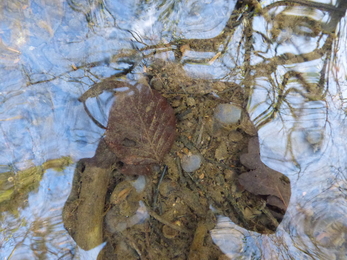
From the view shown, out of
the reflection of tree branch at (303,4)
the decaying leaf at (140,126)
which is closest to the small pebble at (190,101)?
the decaying leaf at (140,126)

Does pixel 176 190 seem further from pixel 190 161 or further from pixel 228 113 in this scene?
pixel 228 113

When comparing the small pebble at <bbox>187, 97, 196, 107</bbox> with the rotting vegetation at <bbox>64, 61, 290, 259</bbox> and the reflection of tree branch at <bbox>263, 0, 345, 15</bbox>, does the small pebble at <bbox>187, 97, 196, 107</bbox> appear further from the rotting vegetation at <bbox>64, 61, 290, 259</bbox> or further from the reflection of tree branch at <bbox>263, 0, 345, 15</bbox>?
the reflection of tree branch at <bbox>263, 0, 345, 15</bbox>

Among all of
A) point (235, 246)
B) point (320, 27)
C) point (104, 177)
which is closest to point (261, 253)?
point (235, 246)

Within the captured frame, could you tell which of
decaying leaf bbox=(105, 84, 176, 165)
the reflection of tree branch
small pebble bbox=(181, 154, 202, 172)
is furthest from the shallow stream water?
small pebble bbox=(181, 154, 202, 172)

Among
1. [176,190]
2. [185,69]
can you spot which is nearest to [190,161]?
[176,190]

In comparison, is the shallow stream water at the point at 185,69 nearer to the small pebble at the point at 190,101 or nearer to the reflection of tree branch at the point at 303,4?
the reflection of tree branch at the point at 303,4

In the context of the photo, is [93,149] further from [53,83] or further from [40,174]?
[53,83]
